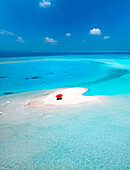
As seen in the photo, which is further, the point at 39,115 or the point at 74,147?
the point at 39,115

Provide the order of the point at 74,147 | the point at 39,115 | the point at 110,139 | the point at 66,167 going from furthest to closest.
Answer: the point at 39,115 → the point at 110,139 → the point at 74,147 → the point at 66,167

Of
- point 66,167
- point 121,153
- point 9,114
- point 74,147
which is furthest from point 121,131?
point 9,114

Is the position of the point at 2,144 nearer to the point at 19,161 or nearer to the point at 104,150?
the point at 19,161

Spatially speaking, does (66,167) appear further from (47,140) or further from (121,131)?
(121,131)

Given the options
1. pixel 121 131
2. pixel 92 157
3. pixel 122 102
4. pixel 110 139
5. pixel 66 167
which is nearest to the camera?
pixel 66 167

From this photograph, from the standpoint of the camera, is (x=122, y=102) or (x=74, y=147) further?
(x=122, y=102)

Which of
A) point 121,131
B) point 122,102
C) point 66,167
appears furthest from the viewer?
point 122,102

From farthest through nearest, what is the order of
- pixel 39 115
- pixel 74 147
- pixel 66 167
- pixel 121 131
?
pixel 39 115
pixel 121 131
pixel 74 147
pixel 66 167

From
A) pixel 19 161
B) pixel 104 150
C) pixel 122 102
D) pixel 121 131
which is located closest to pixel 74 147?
pixel 104 150
